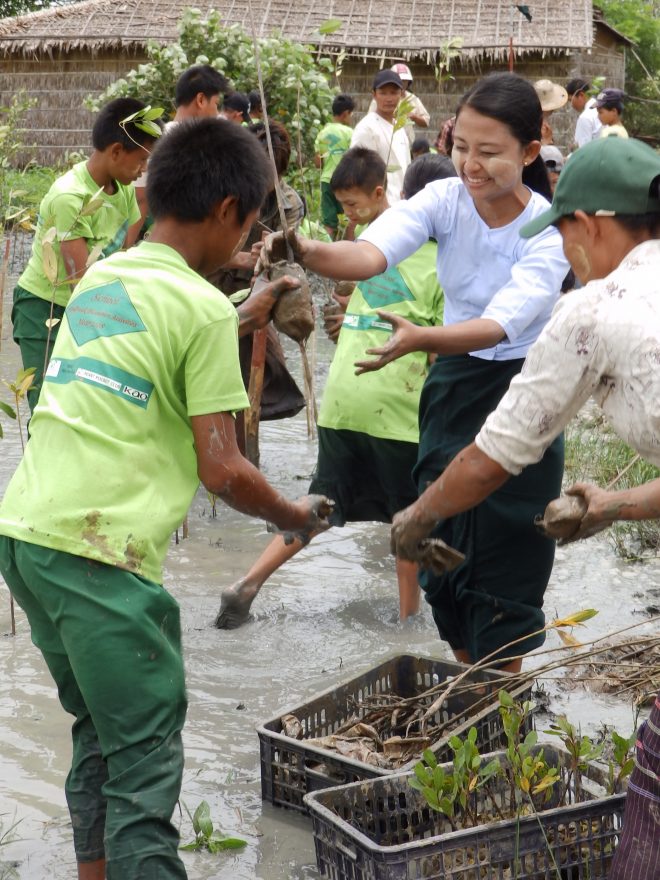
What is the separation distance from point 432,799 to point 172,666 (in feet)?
2.09

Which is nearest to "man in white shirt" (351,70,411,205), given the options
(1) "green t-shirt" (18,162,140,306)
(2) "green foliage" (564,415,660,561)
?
(2) "green foliage" (564,415,660,561)

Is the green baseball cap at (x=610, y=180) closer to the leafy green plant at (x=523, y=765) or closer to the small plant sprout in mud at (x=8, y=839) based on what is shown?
the leafy green plant at (x=523, y=765)

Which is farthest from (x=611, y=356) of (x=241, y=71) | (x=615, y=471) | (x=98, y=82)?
(x=98, y=82)

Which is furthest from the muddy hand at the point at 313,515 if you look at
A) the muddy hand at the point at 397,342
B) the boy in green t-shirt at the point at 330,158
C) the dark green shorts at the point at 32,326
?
the boy in green t-shirt at the point at 330,158

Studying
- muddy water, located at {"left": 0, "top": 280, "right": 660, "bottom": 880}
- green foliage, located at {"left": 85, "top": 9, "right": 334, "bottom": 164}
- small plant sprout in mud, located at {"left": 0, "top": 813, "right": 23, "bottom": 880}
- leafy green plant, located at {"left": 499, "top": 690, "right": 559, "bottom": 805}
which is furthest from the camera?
green foliage, located at {"left": 85, "top": 9, "right": 334, "bottom": 164}

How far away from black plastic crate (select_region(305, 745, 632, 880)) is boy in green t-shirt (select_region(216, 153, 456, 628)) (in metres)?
1.80

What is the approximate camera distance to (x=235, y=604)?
4543 millimetres

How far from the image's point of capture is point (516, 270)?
3326 mm

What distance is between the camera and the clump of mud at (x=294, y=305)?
124 inches

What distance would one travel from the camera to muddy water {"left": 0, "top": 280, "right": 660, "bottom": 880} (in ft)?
10.2

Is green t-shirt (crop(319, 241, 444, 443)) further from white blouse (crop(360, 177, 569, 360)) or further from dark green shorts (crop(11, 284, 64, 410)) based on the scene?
dark green shorts (crop(11, 284, 64, 410))

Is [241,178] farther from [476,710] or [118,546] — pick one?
[476,710]

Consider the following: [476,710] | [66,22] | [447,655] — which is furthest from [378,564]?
[66,22]

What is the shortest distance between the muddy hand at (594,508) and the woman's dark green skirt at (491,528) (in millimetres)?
1171
